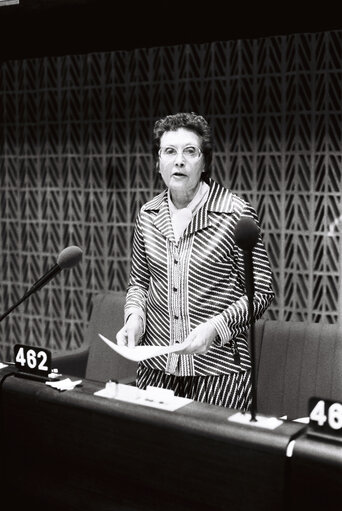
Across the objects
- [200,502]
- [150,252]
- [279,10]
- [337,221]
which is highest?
[279,10]

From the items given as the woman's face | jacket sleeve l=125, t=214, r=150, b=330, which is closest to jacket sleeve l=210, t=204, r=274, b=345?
the woman's face

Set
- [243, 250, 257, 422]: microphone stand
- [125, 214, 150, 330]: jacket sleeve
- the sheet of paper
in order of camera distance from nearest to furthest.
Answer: [243, 250, 257, 422]: microphone stand, the sheet of paper, [125, 214, 150, 330]: jacket sleeve

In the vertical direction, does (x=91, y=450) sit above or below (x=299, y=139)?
below

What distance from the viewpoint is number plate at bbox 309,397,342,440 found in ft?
5.03

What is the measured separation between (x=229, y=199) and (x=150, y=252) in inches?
12.7

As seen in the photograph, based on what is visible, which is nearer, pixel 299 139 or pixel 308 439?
pixel 308 439

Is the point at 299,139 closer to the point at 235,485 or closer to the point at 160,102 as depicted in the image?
the point at 160,102

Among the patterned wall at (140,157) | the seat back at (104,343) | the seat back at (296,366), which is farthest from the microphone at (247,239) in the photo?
the seat back at (104,343)

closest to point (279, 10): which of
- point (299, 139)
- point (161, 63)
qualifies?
point (299, 139)

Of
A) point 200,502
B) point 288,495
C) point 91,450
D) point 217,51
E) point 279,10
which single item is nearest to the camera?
point 288,495

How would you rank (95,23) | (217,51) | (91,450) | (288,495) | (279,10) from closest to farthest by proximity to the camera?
(288,495), (91,450), (279,10), (95,23), (217,51)

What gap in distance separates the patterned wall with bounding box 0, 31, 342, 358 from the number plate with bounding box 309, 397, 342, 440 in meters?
2.53

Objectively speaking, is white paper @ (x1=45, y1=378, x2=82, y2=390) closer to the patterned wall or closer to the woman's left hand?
the woman's left hand

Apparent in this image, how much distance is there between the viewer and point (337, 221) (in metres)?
3.98
